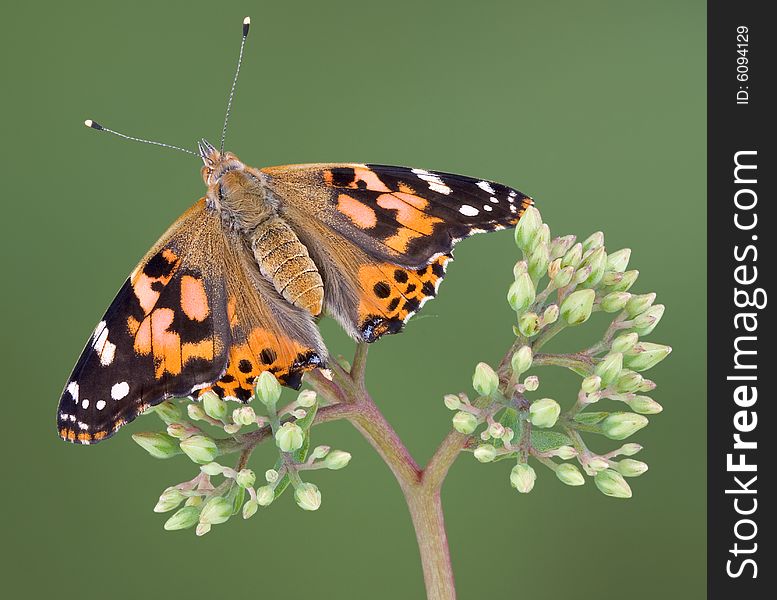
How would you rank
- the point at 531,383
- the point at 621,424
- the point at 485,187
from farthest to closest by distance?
the point at 485,187 < the point at 621,424 < the point at 531,383

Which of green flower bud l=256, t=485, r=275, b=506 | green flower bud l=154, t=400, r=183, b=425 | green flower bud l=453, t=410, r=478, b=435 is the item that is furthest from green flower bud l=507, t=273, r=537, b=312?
green flower bud l=154, t=400, r=183, b=425

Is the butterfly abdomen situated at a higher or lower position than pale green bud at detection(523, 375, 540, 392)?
higher

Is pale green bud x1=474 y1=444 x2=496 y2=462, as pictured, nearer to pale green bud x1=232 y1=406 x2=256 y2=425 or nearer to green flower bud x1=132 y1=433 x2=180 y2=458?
pale green bud x1=232 y1=406 x2=256 y2=425

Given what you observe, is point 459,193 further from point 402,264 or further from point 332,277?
point 332,277

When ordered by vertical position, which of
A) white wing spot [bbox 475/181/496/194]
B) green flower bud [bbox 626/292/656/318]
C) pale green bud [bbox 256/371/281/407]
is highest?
white wing spot [bbox 475/181/496/194]

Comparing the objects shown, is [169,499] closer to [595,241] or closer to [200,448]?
[200,448]

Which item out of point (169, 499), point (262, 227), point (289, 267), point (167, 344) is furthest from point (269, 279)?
point (169, 499)

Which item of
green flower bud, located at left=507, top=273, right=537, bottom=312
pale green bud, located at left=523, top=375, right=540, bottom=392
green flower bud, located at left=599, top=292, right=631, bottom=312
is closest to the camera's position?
pale green bud, located at left=523, top=375, right=540, bottom=392
